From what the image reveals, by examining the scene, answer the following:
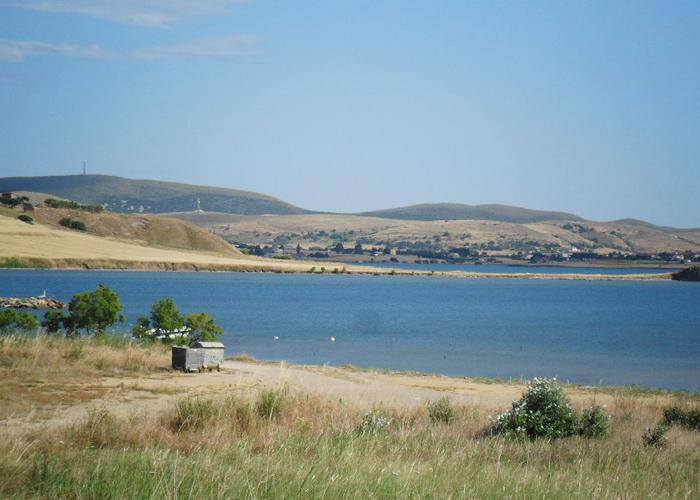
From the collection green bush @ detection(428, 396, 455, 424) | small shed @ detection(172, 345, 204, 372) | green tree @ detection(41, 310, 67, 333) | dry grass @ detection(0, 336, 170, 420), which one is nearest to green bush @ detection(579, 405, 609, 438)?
green bush @ detection(428, 396, 455, 424)

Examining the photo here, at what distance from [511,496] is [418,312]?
71.9 metres

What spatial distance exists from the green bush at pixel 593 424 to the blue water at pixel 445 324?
70.9 feet

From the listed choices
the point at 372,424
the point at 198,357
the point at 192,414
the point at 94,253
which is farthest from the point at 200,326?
the point at 94,253

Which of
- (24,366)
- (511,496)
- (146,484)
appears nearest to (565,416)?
(511,496)

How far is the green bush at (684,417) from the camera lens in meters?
17.1

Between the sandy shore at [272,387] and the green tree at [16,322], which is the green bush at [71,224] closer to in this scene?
the green tree at [16,322]

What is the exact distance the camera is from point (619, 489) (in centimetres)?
729

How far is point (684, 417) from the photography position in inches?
688

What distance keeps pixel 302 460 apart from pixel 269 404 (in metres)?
6.21

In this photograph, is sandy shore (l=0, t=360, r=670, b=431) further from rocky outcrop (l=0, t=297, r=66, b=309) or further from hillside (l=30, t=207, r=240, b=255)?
hillside (l=30, t=207, r=240, b=255)

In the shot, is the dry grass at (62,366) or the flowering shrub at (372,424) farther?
the dry grass at (62,366)

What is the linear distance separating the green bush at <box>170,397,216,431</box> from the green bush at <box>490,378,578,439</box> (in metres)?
4.31

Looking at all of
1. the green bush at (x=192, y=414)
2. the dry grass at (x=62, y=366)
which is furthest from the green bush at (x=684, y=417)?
the dry grass at (x=62, y=366)

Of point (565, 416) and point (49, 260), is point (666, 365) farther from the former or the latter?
point (49, 260)
